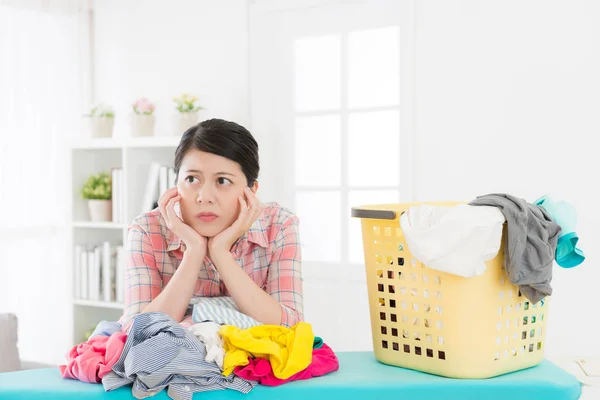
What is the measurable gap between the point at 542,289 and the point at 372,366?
35 centimetres

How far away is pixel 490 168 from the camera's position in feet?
9.41

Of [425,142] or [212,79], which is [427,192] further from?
[212,79]

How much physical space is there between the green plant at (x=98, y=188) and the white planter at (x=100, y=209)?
0.08 ft

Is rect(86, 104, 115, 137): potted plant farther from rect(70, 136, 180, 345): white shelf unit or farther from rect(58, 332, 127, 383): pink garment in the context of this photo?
rect(58, 332, 127, 383): pink garment

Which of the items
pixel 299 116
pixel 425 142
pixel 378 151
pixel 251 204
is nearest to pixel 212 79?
pixel 299 116

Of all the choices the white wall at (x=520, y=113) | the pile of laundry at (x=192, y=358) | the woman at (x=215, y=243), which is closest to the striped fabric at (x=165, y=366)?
the pile of laundry at (x=192, y=358)

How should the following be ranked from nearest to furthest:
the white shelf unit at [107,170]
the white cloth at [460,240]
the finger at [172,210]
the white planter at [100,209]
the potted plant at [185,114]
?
1. the white cloth at [460,240]
2. the finger at [172,210]
3. the potted plant at [185,114]
4. the white shelf unit at [107,170]
5. the white planter at [100,209]

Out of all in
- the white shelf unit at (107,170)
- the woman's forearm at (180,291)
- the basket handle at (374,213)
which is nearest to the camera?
the basket handle at (374,213)

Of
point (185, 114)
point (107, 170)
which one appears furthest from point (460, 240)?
point (107, 170)

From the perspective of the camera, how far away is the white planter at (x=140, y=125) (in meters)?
3.47

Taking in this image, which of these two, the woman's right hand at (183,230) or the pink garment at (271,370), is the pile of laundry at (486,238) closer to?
the pink garment at (271,370)

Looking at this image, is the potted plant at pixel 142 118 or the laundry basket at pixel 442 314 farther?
the potted plant at pixel 142 118

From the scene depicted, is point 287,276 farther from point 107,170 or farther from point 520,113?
point 107,170

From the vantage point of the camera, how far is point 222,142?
61.4 inches
